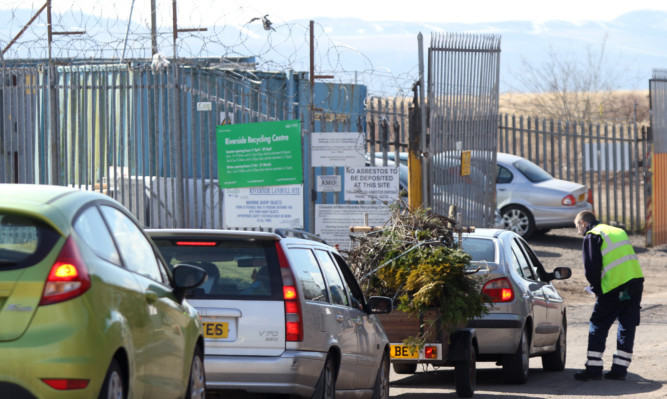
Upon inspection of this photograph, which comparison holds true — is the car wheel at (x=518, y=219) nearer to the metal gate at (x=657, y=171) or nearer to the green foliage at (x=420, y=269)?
the metal gate at (x=657, y=171)

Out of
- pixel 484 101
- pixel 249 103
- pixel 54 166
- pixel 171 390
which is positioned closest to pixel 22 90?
pixel 54 166

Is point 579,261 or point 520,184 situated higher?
point 520,184

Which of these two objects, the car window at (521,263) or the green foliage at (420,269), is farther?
the car window at (521,263)

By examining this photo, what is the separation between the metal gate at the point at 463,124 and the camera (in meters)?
15.1

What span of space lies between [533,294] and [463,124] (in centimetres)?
551

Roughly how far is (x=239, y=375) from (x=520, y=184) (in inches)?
609

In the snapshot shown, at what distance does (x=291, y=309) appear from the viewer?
7172mm

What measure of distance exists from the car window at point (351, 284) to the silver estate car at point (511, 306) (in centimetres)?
178

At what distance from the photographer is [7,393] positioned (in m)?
4.57

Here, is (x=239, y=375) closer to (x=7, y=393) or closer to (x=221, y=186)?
(x=7, y=393)

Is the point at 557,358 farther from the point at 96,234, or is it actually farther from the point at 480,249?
the point at 96,234

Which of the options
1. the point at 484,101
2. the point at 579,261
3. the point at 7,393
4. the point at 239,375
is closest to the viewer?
the point at 7,393

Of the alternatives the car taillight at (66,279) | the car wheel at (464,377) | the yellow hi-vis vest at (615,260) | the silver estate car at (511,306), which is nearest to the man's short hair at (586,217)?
the yellow hi-vis vest at (615,260)

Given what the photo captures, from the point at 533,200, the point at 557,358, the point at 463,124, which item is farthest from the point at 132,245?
the point at 533,200
